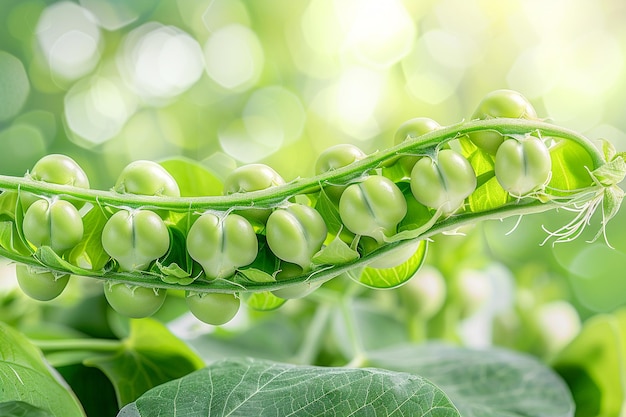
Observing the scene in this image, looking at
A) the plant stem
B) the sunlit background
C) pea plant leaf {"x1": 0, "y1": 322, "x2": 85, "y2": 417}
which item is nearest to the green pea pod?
pea plant leaf {"x1": 0, "y1": 322, "x2": 85, "y2": 417}

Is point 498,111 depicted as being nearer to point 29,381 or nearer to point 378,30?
point 29,381

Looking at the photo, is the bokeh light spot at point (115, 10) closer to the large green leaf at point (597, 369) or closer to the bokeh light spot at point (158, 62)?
the bokeh light spot at point (158, 62)

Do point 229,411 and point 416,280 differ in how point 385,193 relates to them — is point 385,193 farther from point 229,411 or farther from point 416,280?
point 416,280

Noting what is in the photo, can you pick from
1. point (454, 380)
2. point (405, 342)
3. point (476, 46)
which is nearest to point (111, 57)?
point (476, 46)

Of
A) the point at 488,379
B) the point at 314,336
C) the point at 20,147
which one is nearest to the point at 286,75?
the point at 20,147

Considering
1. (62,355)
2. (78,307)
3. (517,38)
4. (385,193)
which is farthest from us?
(517,38)

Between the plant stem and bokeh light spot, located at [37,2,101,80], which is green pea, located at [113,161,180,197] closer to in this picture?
the plant stem
